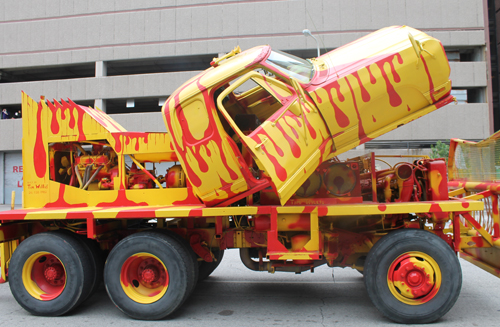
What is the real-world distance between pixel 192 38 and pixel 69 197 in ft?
66.7

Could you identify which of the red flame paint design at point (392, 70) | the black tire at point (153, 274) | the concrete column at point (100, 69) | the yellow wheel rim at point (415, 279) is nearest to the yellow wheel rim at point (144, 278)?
the black tire at point (153, 274)

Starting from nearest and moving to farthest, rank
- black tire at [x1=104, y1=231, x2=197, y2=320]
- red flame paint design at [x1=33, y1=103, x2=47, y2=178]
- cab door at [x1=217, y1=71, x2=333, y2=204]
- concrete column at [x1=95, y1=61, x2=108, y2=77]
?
cab door at [x1=217, y1=71, x2=333, y2=204] → black tire at [x1=104, y1=231, x2=197, y2=320] → red flame paint design at [x1=33, y1=103, x2=47, y2=178] → concrete column at [x1=95, y1=61, x2=108, y2=77]

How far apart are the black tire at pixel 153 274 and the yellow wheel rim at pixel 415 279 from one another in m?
2.43

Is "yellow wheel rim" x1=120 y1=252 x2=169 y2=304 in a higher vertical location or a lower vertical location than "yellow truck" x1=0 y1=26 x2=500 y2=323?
lower

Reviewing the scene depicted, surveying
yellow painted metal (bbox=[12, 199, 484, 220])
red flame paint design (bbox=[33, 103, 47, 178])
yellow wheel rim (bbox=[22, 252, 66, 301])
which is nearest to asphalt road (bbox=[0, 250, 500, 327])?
yellow wheel rim (bbox=[22, 252, 66, 301])

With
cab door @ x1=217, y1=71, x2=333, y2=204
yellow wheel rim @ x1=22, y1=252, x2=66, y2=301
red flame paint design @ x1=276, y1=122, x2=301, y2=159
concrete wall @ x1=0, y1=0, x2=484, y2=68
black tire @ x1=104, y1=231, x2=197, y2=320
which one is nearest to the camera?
cab door @ x1=217, y1=71, x2=333, y2=204

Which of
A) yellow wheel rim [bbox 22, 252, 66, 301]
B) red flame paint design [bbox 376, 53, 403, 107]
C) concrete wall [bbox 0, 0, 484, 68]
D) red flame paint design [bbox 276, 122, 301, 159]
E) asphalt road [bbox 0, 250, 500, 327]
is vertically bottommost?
asphalt road [bbox 0, 250, 500, 327]

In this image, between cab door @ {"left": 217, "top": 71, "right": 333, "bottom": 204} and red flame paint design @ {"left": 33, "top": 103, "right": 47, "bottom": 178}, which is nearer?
cab door @ {"left": 217, "top": 71, "right": 333, "bottom": 204}

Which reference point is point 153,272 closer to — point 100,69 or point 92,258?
point 92,258

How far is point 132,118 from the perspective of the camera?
23375 millimetres

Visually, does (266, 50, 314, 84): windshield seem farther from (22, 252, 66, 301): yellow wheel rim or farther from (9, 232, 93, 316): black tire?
(22, 252, 66, 301): yellow wheel rim

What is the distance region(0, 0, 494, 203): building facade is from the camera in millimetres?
21969

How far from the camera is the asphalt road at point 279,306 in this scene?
432cm

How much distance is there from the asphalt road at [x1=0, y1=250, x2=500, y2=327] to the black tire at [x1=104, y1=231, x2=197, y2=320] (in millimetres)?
195
